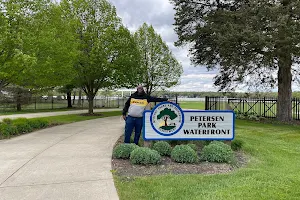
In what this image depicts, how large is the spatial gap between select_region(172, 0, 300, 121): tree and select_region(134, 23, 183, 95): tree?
900 centimetres

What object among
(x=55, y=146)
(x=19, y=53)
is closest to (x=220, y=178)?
(x=55, y=146)

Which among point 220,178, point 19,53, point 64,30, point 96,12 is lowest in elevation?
point 220,178

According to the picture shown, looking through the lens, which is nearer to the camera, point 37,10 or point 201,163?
point 201,163

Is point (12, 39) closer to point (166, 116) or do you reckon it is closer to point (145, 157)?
point (166, 116)

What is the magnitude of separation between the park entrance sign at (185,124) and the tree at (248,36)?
7.47 metres

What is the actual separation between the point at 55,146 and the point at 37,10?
634cm

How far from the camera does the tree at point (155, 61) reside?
2831cm

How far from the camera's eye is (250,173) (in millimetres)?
5344

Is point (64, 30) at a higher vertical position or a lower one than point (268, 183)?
higher

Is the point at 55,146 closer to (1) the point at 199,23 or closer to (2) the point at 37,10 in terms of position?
(2) the point at 37,10

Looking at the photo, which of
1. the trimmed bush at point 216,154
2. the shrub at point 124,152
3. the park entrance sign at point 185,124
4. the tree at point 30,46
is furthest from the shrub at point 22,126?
the trimmed bush at point 216,154

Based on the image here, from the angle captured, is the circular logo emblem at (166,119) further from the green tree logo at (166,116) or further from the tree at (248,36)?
Result: the tree at (248,36)

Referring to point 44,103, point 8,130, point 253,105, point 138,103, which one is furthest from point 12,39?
point 44,103

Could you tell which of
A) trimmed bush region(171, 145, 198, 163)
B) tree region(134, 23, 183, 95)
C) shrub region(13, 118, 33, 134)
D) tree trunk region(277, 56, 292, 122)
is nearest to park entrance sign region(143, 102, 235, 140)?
trimmed bush region(171, 145, 198, 163)
